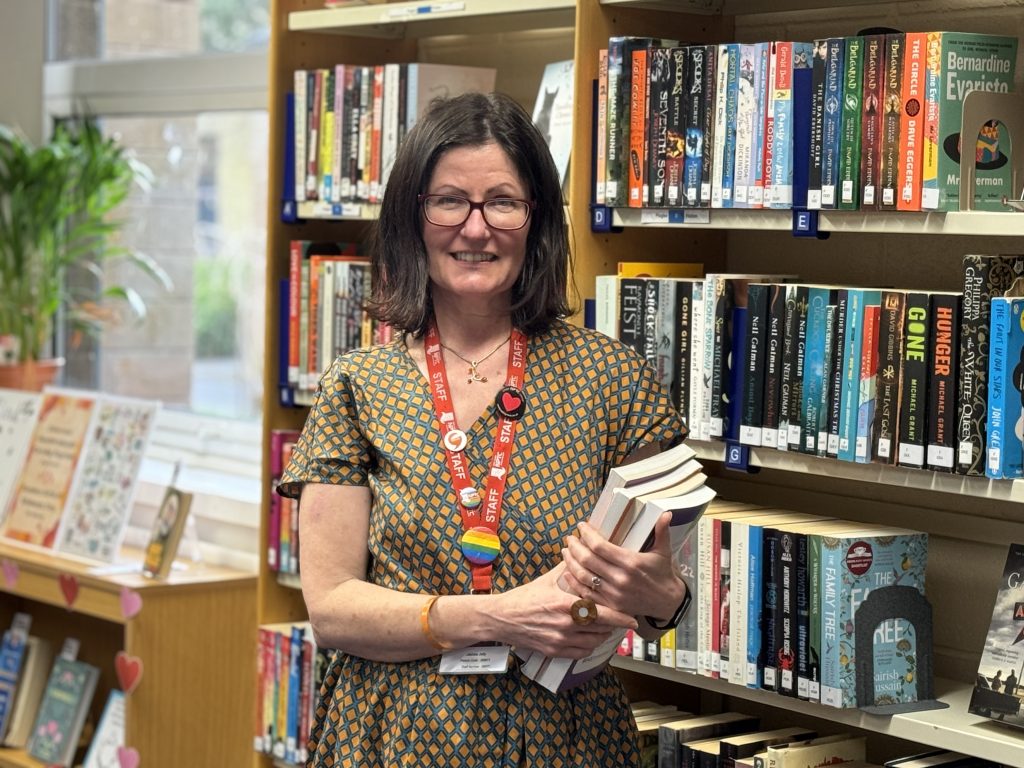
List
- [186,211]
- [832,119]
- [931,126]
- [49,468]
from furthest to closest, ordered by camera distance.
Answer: [186,211]
[49,468]
[832,119]
[931,126]

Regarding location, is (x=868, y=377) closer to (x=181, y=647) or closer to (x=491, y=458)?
(x=491, y=458)

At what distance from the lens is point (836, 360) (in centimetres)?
216

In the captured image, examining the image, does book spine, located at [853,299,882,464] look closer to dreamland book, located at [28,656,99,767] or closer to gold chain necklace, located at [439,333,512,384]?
gold chain necklace, located at [439,333,512,384]

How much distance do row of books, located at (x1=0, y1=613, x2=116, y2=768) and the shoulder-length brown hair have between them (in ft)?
6.77

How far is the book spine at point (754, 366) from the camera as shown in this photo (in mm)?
2250

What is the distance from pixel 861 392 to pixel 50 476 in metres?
2.37

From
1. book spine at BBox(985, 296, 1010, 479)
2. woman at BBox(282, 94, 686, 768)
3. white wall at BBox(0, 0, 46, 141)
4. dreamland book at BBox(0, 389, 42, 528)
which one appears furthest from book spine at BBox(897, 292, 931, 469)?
white wall at BBox(0, 0, 46, 141)

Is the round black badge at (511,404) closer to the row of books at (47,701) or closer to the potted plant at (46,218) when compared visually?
the row of books at (47,701)

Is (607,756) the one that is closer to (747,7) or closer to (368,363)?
(368,363)

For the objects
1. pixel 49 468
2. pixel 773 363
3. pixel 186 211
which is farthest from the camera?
pixel 186 211

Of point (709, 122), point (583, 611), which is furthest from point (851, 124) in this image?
point (583, 611)

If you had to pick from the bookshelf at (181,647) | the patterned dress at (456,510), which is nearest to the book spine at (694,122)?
the patterned dress at (456,510)

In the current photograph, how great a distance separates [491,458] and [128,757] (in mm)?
1817

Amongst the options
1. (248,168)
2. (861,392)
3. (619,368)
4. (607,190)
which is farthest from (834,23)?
(248,168)
